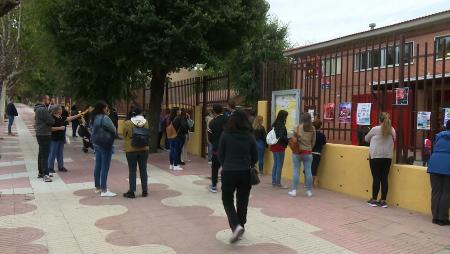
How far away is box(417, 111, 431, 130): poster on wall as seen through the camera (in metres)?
7.54

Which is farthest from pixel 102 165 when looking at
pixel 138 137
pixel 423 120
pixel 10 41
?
A: pixel 10 41

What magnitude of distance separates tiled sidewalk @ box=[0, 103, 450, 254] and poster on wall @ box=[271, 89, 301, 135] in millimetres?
1581

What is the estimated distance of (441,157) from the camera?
6645 millimetres

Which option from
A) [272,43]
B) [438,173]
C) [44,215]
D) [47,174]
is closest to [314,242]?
[438,173]

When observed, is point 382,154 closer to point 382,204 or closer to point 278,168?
point 382,204

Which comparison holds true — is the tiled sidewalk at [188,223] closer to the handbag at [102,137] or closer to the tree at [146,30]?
the handbag at [102,137]

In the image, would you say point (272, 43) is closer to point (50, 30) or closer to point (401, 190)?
point (50, 30)

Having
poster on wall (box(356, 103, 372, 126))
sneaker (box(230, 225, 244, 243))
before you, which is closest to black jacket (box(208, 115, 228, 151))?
poster on wall (box(356, 103, 372, 126))

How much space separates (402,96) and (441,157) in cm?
152

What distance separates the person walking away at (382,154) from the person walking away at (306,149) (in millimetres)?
1151

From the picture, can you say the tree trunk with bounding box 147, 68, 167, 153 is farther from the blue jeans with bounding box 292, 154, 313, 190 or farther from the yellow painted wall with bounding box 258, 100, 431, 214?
the blue jeans with bounding box 292, 154, 313, 190

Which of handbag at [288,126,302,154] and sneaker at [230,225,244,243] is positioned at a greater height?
handbag at [288,126,302,154]

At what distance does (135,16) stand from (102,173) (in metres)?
4.92

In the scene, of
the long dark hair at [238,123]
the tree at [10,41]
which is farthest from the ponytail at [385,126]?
the tree at [10,41]
